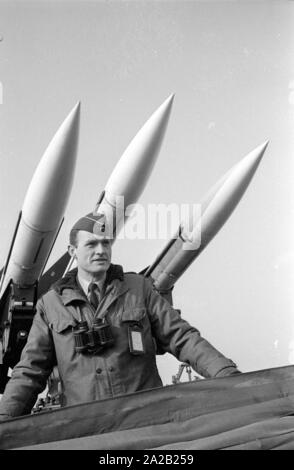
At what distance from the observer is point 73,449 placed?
140 cm

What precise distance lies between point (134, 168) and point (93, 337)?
463 cm

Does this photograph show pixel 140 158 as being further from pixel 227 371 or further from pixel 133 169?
pixel 227 371

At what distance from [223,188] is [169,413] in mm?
6077

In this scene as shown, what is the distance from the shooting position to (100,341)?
7.91ft

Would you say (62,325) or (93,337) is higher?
(62,325)

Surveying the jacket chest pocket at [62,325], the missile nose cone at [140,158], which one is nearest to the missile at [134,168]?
the missile nose cone at [140,158]

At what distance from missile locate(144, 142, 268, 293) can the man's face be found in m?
4.61

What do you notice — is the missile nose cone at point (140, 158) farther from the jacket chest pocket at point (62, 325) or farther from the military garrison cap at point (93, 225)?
the jacket chest pocket at point (62, 325)

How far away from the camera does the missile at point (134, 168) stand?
6.89 m

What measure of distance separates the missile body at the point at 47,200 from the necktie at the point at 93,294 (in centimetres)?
355

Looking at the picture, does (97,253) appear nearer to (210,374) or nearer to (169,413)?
(210,374)

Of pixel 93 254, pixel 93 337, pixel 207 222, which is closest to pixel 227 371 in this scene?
pixel 93 337

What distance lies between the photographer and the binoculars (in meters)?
2.41
